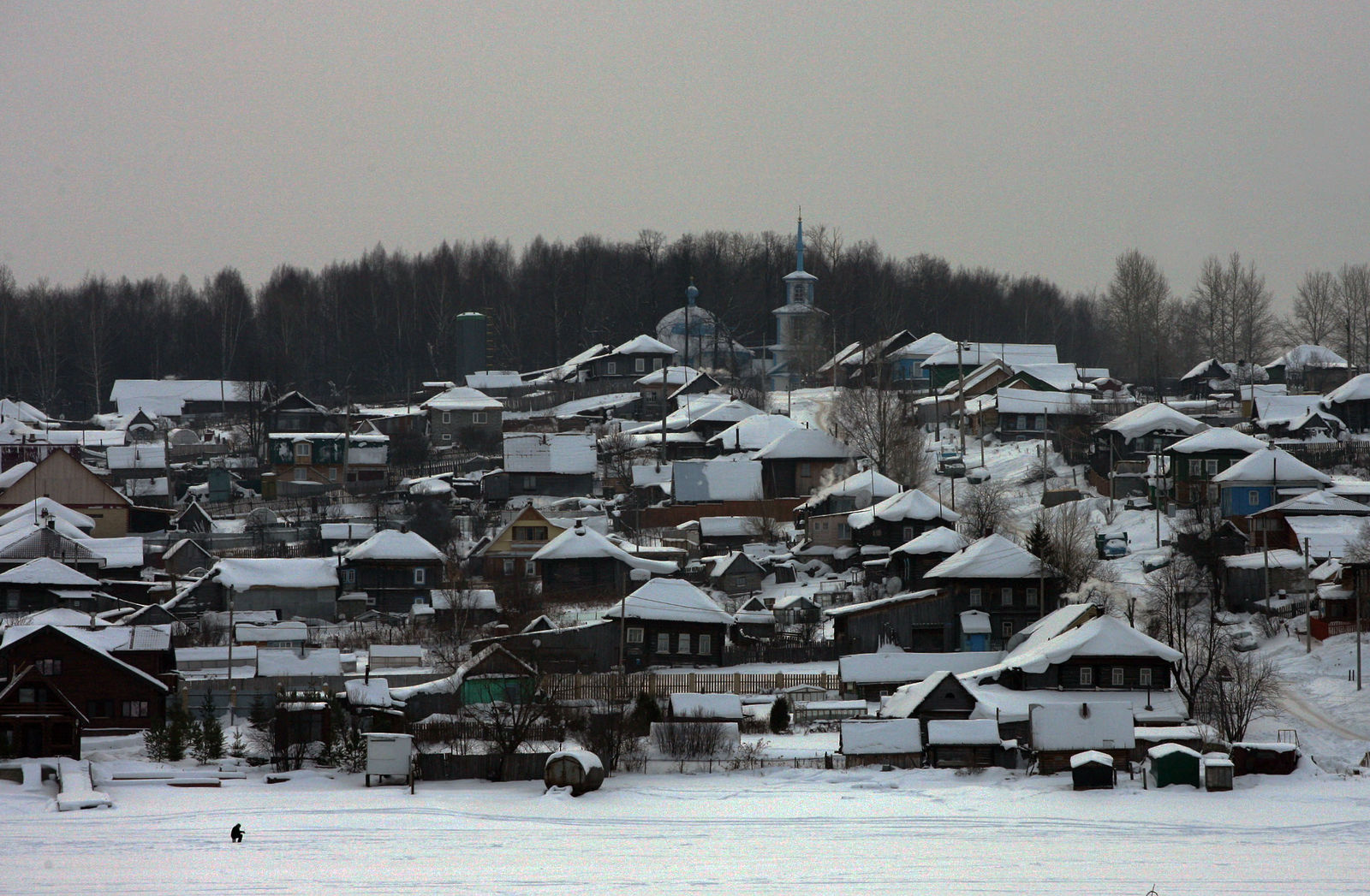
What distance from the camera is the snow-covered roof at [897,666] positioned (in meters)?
38.5

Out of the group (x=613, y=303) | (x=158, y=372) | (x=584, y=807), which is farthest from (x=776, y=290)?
(x=584, y=807)

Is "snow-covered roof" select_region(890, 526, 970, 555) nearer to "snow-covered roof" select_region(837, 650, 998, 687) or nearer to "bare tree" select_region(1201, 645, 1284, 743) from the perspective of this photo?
"snow-covered roof" select_region(837, 650, 998, 687)

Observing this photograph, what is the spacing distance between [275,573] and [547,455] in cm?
1650

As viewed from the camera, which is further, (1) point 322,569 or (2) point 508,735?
(1) point 322,569

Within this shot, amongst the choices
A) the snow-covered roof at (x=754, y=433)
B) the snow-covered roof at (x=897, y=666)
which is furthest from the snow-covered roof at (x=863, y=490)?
the snow-covered roof at (x=897, y=666)

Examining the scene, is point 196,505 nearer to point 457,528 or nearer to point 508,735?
point 457,528

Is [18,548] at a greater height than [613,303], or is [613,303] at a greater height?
[613,303]

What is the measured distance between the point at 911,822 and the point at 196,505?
135 feet

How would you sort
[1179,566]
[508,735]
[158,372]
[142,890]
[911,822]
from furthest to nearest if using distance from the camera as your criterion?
[158,372] < [1179,566] < [508,735] < [911,822] < [142,890]

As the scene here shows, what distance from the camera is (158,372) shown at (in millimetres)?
105250

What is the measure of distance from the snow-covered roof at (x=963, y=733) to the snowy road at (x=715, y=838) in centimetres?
113

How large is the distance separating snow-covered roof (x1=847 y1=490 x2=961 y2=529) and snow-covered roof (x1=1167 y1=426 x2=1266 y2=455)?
826 cm

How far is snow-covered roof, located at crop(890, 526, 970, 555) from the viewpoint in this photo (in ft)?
156

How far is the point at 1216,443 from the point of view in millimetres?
54906
